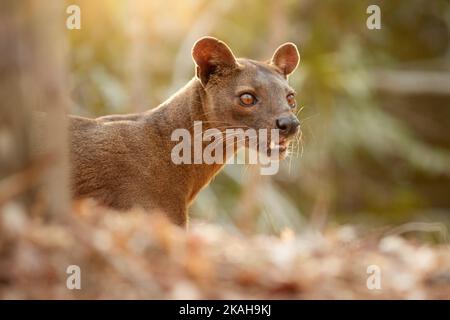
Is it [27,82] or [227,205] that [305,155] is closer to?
[227,205]

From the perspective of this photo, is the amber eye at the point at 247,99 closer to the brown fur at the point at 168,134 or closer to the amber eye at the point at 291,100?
the brown fur at the point at 168,134

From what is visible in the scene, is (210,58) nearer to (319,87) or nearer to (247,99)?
(247,99)

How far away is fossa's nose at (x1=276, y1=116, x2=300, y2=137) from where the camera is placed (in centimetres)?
588

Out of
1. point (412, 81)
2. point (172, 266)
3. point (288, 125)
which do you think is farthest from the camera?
point (412, 81)

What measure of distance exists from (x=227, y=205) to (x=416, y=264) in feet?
27.6

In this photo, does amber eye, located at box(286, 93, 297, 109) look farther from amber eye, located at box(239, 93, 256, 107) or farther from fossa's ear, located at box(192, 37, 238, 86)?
fossa's ear, located at box(192, 37, 238, 86)

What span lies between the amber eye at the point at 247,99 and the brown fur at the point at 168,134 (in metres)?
→ 0.05

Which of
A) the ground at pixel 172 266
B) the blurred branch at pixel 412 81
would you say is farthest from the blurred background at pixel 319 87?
the ground at pixel 172 266

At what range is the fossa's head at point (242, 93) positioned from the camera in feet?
19.6

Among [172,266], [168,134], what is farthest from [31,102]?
[168,134]

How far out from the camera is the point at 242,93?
240 inches

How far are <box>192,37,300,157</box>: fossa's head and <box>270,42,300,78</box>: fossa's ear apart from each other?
37 cm

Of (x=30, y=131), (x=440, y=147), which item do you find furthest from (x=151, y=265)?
(x=440, y=147)

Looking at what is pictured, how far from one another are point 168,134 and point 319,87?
7529 mm
